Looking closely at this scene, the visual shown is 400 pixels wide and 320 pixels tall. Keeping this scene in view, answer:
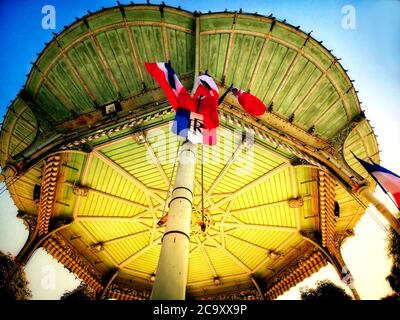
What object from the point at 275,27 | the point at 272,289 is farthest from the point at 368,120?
the point at 272,289

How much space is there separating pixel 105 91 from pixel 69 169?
4100 mm

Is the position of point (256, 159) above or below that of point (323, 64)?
below

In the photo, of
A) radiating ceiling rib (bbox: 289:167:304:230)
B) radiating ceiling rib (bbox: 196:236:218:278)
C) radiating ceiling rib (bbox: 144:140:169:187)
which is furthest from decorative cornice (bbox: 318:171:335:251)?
radiating ceiling rib (bbox: 144:140:169:187)

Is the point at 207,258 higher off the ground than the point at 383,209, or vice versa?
the point at 207,258

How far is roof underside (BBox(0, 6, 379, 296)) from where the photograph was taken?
32.6 ft

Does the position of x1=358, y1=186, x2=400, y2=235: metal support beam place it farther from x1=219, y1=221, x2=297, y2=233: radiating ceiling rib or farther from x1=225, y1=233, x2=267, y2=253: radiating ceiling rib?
x1=225, y1=233, x2=267, y2=253: radiating ceiling rib

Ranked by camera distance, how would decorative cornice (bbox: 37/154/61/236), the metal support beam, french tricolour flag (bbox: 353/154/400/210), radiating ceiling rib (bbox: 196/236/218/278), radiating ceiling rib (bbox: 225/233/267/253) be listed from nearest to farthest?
the metal support beam < french tricolour flag (bbox: 353/154/400/210) < decorative cornice (bbox: 37/154/61/236) < radiating ceiling rib (bbox: 225/233/267/253) < radiating ceiling rib (bbox: 196/236/218/278)

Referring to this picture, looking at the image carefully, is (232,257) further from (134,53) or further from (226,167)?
(134,53)

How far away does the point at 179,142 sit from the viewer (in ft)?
36.5

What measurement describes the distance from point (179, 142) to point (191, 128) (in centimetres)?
396

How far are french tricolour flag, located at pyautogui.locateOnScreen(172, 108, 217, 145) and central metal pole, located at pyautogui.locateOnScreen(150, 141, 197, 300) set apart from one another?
2.63ft

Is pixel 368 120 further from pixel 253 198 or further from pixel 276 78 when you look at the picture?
pixel 253 198

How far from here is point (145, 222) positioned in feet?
49.5

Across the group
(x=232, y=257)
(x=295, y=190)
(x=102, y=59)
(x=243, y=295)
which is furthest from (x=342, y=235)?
(x=102, y=59)
